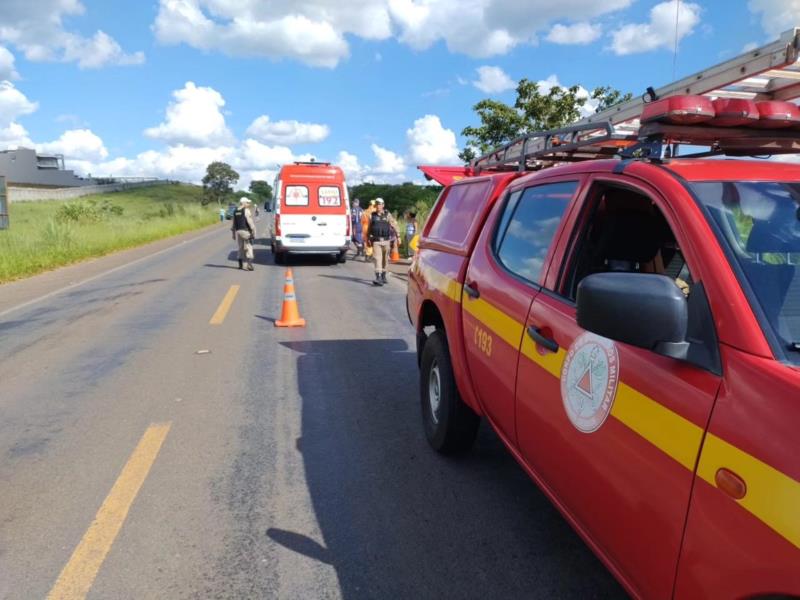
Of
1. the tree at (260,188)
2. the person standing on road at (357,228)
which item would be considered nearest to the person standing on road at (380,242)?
the person standing on road at (357,228)

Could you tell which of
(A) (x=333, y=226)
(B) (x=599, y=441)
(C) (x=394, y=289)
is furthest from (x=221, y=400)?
(A) (x=333, y=226)

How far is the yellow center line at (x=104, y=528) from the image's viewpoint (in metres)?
2.67

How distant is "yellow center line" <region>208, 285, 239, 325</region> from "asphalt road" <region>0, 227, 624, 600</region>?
1541 millimetres

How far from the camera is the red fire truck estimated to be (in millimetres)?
1425

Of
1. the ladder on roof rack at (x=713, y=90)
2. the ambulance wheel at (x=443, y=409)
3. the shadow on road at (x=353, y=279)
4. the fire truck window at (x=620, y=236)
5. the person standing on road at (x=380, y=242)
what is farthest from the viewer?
the shadow on road at (x=353, y=279)

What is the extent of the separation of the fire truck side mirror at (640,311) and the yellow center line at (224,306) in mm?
7521

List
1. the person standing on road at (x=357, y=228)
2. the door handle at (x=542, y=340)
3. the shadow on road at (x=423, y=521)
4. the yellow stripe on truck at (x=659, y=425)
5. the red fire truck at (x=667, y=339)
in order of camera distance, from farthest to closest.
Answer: the person standing on road at (x=357, y=228) → the shadow on road at (x=423, y=521) → the door handle at (x=542, y=340) → the yellow stripe on truck at (x=659, y=425) → the red fire truck at (x=667, y=339)

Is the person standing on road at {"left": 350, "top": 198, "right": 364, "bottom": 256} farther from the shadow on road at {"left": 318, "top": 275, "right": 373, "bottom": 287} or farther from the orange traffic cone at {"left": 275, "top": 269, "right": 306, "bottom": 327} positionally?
the orange traffic cone at {"left": 275, "top": 269, "right": 306, "bottom": 327}

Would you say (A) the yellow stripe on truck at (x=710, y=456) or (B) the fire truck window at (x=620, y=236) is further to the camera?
(B) the fire truck window at (x=620, y=236)

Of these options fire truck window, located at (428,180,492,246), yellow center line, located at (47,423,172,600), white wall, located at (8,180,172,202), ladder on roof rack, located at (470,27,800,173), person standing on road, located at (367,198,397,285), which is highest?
white wall, located at (8,180,172,202)

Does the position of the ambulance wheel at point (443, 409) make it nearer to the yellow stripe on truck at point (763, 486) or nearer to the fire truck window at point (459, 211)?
the fire truck window at point (459, 211)

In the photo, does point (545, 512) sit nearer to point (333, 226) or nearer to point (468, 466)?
point (468, 466)

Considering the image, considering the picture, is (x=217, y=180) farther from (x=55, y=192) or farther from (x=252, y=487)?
(x=252, y=487)

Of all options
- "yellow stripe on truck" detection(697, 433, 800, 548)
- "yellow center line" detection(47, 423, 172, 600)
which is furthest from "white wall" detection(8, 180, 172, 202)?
"yellow stripe on truck" detection(697, 433, 800, 548)
